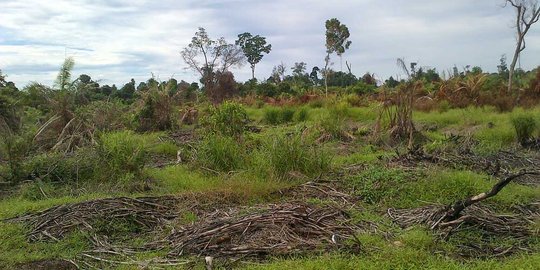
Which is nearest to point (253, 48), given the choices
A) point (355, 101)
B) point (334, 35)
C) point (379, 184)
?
point (334, 35)

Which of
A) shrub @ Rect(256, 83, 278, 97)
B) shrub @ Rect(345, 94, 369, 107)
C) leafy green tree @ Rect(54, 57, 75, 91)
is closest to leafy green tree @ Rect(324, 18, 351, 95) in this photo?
shrub @ Rect(256, 83, 278, 97)

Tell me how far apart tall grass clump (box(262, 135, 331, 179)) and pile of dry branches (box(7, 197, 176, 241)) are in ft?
5.99

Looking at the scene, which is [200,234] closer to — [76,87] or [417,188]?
[417,188]

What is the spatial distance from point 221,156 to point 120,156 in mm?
1576

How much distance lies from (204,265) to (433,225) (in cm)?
238

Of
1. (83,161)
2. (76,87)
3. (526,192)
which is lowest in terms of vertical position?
(526,192)

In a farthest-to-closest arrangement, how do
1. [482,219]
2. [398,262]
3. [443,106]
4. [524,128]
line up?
[443,106], [524,128], [482,219], [398,262]

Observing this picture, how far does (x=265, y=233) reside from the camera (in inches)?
201

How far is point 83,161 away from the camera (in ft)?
→ 27.5

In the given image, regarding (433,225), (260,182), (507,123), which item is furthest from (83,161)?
(507,123)

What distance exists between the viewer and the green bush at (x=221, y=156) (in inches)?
328

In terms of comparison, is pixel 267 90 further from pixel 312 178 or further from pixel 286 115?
pixel 312 178

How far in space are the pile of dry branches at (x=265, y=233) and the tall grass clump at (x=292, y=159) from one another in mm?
2004

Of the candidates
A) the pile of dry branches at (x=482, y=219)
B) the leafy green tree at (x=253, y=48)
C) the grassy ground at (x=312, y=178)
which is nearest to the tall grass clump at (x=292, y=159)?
the grassy ground at (x=312, y=178)
